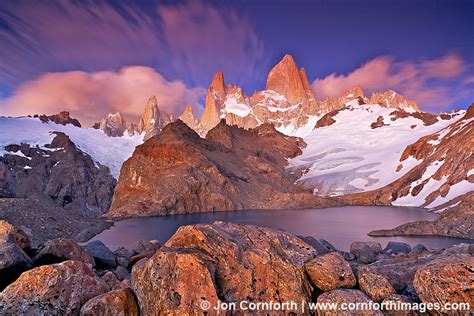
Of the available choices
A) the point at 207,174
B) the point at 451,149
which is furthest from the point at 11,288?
the point at 451,149

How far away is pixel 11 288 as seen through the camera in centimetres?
945

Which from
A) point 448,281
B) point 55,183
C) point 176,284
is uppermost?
point 55,183

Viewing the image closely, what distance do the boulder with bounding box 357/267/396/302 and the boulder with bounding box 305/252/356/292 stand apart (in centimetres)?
32

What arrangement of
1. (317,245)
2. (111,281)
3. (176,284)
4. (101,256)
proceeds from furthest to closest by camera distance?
(317,245) → (101,256) → (111,281) → (176,284)

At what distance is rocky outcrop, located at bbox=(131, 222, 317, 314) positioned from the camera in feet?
28.5

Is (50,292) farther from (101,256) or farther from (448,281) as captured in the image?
(101,256)

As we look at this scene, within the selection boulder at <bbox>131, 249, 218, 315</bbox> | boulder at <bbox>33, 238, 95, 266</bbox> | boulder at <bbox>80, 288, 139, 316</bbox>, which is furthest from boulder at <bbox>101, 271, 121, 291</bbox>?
boulder at <bbox>33, 238, 95, 266</bbox>

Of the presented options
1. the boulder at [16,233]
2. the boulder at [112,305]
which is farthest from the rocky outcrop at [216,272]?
the boulder at [16,233]

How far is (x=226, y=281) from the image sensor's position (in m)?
9.40

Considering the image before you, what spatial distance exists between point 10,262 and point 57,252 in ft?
12.5

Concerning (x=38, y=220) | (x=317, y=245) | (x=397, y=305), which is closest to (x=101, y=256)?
(x=317, y=245)

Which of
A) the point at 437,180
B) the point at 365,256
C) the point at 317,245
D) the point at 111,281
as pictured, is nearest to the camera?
the point at 111,281

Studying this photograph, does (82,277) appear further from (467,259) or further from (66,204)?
(66,204)

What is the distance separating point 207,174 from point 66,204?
98.8m
